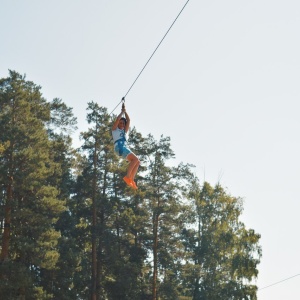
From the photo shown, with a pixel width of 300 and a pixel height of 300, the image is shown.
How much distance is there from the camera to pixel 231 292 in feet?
118

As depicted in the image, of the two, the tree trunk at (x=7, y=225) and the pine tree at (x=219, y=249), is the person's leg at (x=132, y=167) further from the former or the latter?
the pine tree at (x=219, y=249)

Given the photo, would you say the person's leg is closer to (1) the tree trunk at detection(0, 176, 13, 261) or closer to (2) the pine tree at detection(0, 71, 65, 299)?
(2) the pine tree at detection(0, 71, 65, 299)

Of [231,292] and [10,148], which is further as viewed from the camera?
[231,292]

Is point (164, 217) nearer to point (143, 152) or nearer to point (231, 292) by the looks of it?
point (143, 152)

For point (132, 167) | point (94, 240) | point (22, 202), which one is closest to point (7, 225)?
point (22, 202)

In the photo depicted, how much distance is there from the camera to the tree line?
24.0m

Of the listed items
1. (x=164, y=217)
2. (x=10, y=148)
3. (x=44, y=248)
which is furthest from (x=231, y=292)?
(x=10, y=148)

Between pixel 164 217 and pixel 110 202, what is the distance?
3986mm

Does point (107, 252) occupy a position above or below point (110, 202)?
below

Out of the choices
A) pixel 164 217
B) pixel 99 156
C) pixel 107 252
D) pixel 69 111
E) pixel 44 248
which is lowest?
pixel 44 248

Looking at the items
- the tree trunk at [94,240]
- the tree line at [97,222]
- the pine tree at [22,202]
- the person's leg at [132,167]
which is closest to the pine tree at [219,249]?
the tree line at [97,222]

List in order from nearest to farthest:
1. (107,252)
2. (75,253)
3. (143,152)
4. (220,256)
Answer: (75,253) → (107,252) → (143,152) → (220,256)

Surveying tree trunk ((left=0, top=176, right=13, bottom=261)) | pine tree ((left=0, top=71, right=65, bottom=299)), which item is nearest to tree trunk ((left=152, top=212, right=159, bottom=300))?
pine tree ((left=0, top=71, right=65, bottom=299))

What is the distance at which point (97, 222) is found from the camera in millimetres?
33281
